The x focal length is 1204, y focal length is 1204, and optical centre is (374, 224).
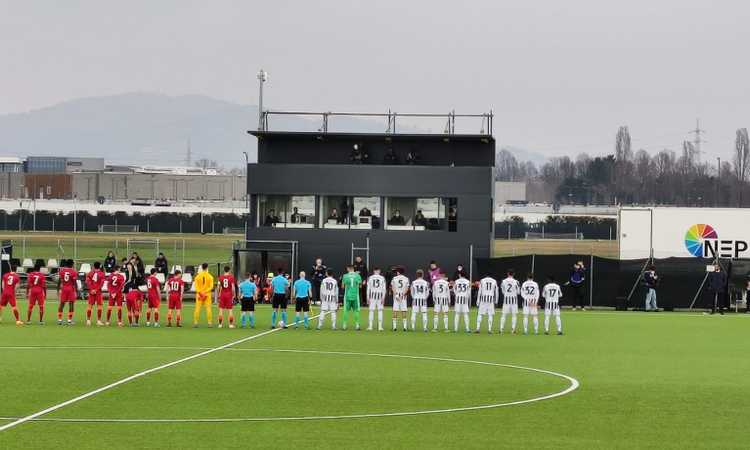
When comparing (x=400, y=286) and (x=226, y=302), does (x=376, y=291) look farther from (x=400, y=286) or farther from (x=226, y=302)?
(x=226, y=302)

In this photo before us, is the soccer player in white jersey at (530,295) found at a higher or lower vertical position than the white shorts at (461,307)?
higher

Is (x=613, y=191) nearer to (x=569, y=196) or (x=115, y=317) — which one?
(x=569, y=196)

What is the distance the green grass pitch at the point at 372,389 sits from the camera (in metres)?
16.5

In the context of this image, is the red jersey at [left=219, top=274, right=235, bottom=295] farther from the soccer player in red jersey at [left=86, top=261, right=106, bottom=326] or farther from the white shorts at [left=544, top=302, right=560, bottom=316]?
the white shorts at [left=544, top=302, right=560, bottom=316]

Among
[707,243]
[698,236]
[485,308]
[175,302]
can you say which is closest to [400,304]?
[485,308]

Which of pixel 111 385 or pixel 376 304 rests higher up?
pixel 376 304

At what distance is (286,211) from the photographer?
51031mm

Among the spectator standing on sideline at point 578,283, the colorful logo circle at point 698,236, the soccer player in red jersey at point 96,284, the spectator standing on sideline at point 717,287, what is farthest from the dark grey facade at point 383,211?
the soccer player in red jersey at point 96,284

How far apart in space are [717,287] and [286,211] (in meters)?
17.8

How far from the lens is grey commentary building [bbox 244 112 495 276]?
49.8m

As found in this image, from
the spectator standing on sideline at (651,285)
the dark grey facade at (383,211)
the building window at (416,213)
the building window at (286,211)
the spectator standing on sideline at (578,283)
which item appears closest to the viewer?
the spectator standing on sideline at (578,283)

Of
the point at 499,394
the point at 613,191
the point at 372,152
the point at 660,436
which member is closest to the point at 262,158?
the point at 372,152

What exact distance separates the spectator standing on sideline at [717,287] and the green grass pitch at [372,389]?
11.7 m

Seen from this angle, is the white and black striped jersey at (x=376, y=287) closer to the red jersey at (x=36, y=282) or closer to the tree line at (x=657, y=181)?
the red jersey at (x=36, y=282)
